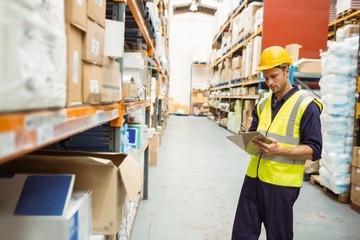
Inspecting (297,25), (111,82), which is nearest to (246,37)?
(297,25)

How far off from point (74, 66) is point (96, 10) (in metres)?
0.31

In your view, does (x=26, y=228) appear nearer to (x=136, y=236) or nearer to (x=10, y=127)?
(x=10, y=127)

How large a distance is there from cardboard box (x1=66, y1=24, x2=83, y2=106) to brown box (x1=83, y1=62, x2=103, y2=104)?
0.03 metres

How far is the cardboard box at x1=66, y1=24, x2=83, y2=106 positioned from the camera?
0.94 meters

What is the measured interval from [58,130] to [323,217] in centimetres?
337

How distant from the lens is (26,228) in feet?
3.14

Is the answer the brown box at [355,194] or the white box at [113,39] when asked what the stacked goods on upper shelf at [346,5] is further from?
the white box at [113,39]

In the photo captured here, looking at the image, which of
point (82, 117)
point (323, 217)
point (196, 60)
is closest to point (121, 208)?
point (82, 117)

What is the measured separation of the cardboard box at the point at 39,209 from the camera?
95cm

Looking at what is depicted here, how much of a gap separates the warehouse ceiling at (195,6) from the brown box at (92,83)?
17.6m

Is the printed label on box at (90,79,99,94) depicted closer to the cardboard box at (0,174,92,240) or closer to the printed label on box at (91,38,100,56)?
the printed label on box at (91,38,100,56)

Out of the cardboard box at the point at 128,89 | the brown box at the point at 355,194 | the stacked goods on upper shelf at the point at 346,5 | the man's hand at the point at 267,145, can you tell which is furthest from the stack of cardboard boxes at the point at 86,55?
the stacked goods on upper shelf at the point at 346,5

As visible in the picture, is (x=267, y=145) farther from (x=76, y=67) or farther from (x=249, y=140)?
(x=76, y=67)

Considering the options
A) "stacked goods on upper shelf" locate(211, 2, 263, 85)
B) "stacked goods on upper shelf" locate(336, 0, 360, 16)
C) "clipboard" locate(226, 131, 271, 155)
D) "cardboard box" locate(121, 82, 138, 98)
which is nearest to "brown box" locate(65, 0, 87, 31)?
"cardboard box" locate(121, 82, 138, 98)
